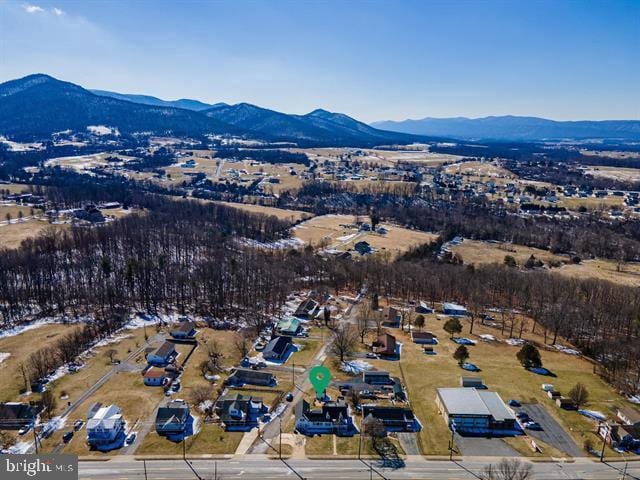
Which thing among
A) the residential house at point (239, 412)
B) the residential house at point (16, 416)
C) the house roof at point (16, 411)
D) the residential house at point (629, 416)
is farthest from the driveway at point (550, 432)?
the house roof at point (16, 411)

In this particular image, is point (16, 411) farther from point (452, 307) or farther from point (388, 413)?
point (452, 307)

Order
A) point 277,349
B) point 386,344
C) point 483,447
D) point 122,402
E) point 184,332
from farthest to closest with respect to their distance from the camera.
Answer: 1. point 184,332
2. point 386,344
3. point 277,349
4. point 122,402
5. point 483,447

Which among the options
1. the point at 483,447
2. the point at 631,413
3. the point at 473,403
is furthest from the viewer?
the point at 473,403

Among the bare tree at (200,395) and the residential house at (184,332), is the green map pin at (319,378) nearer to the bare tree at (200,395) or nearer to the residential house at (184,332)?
the bare tree at (200,395)

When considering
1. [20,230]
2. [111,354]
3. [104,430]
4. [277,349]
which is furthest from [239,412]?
[20,230]

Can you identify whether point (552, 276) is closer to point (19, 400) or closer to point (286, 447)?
→ point (286, 447)

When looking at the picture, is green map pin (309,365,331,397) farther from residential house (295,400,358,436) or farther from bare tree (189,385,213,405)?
bare tree (189,385,213,405)
